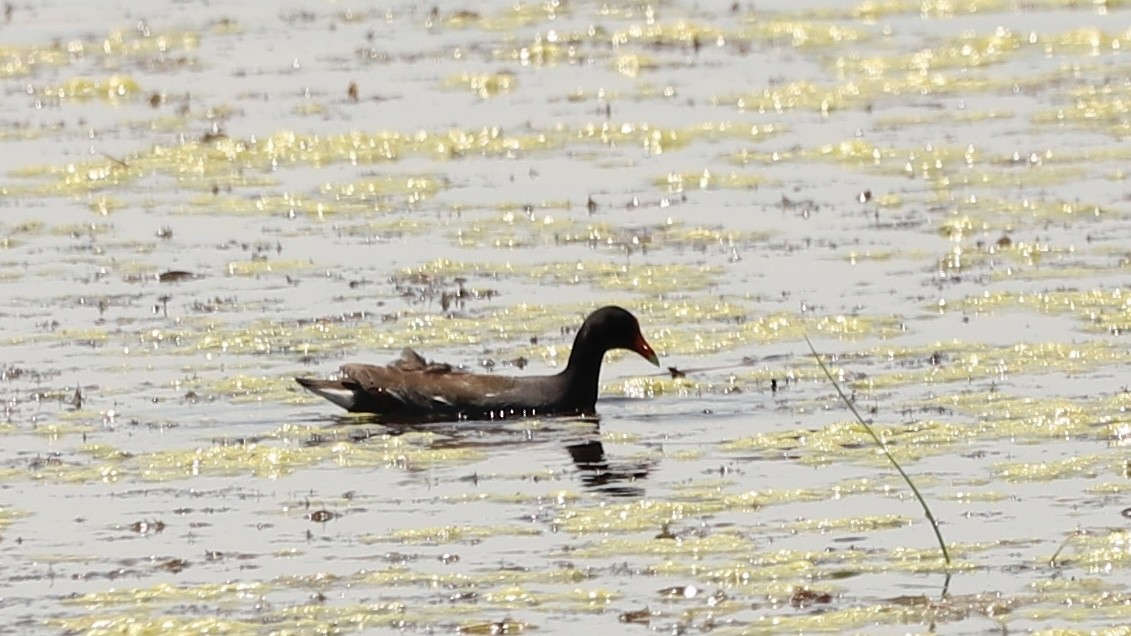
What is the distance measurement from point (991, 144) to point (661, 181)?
2203 mm

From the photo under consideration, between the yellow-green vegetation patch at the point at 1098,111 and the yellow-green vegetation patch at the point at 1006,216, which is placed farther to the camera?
the yellow-green vegetation patch at the point at 1098,111

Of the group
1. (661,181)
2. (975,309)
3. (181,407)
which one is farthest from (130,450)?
(661,181)

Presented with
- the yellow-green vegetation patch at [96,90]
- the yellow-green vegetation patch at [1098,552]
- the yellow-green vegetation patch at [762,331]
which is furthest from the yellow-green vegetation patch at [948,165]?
the yellow-green vegetation patch at [1098,552]

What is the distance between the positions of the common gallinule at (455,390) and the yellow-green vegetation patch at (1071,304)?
1834 millimetres

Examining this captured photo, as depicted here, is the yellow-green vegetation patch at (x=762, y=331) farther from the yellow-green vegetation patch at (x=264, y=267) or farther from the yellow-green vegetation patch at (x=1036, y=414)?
the yellow-green vegetation patch at (x=264, y=267)

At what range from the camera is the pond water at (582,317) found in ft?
30.2

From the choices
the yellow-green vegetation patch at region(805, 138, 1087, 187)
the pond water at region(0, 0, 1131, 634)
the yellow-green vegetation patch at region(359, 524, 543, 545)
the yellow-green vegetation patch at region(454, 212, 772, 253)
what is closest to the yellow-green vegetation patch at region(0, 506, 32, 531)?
the pond water at region(0, 0, 1131, 634)

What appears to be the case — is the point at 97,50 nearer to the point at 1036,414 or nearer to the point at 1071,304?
the point at 1071,304

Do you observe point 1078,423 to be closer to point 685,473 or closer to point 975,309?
point 685,473

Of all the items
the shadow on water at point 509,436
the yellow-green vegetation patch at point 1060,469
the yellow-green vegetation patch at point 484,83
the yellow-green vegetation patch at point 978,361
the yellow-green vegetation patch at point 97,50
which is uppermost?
the yellow-green vegetation patch at point 97,50

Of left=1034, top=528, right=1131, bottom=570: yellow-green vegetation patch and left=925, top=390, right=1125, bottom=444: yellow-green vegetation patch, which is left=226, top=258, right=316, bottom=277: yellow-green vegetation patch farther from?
left=1034, top=528, right=1131, bottom=570: yellow-green vegetation patch

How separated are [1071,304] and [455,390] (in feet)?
9.98

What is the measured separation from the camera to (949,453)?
1091 centimetres

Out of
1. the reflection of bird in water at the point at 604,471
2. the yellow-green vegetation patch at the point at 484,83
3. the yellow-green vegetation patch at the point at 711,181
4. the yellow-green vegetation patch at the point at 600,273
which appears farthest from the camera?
the yellow-green vegetation patch at the point at 484,83
